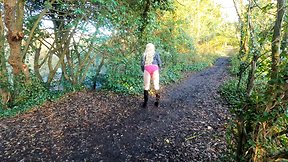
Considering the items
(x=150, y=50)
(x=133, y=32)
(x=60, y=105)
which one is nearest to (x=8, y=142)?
(x=60, y=105)

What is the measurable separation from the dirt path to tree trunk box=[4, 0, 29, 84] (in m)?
1.73

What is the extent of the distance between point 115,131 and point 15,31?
498 cm

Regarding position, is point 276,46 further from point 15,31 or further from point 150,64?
point 15,31

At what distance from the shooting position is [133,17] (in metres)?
9.69

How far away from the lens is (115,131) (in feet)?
17.9

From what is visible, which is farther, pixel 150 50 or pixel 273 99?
pixel 150 50

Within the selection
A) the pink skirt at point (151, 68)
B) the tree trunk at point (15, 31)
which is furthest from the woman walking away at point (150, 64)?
the tree trunk at point (15, 31)

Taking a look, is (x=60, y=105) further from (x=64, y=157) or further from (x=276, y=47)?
(x=276, y=47)

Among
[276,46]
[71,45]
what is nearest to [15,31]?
[71,45]

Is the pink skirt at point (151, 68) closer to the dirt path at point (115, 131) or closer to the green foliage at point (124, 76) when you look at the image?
the dirt path at point (115, 131)

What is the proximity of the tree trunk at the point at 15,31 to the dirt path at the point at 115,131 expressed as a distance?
1.73 metres

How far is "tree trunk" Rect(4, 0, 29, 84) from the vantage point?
768 centimetres

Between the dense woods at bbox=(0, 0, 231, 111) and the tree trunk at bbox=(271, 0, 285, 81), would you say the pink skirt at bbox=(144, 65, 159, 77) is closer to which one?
the dense woods at bbox=(0, 0, 231, 111)

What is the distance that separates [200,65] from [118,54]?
12.1 metres
